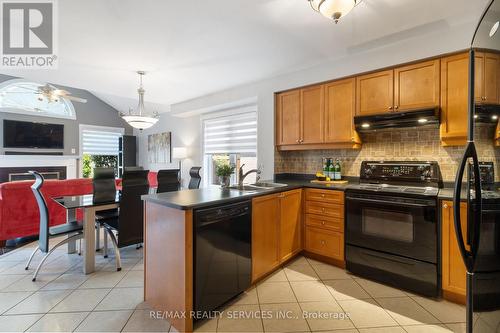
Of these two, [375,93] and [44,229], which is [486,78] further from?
[44,229]

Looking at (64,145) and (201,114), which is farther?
(64,145)

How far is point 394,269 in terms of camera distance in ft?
7.51

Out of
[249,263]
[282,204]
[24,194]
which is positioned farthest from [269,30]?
[24,194]

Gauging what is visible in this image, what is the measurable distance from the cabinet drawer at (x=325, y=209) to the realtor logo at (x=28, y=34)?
317cm

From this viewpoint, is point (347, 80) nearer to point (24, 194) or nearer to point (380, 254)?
point (380, 254)

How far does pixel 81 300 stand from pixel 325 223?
8.26 ft

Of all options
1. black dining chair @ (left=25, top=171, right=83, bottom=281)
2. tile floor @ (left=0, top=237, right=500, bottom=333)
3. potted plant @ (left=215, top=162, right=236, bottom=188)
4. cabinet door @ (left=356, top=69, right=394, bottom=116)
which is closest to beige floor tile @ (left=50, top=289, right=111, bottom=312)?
tile floor @ (left=0, top=237, right=500, bottom=333)

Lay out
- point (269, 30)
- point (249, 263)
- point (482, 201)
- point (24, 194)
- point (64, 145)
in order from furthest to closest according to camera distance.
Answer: point (64, 145)
point (24, 194)
point (269, 30)
point (249, 263)
point (482, 201)

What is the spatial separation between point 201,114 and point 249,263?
4083 millimetres

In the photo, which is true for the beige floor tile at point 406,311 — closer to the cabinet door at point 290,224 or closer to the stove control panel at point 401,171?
the cabinet door at point 290,224

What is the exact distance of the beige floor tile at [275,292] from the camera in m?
2.10

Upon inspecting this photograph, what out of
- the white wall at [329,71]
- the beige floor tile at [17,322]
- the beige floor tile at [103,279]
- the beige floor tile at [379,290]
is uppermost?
the white wall at [329,71]

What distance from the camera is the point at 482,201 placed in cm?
120

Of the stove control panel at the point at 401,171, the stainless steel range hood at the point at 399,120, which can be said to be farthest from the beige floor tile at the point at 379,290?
the stainless steel range hood at the point at 399,120
